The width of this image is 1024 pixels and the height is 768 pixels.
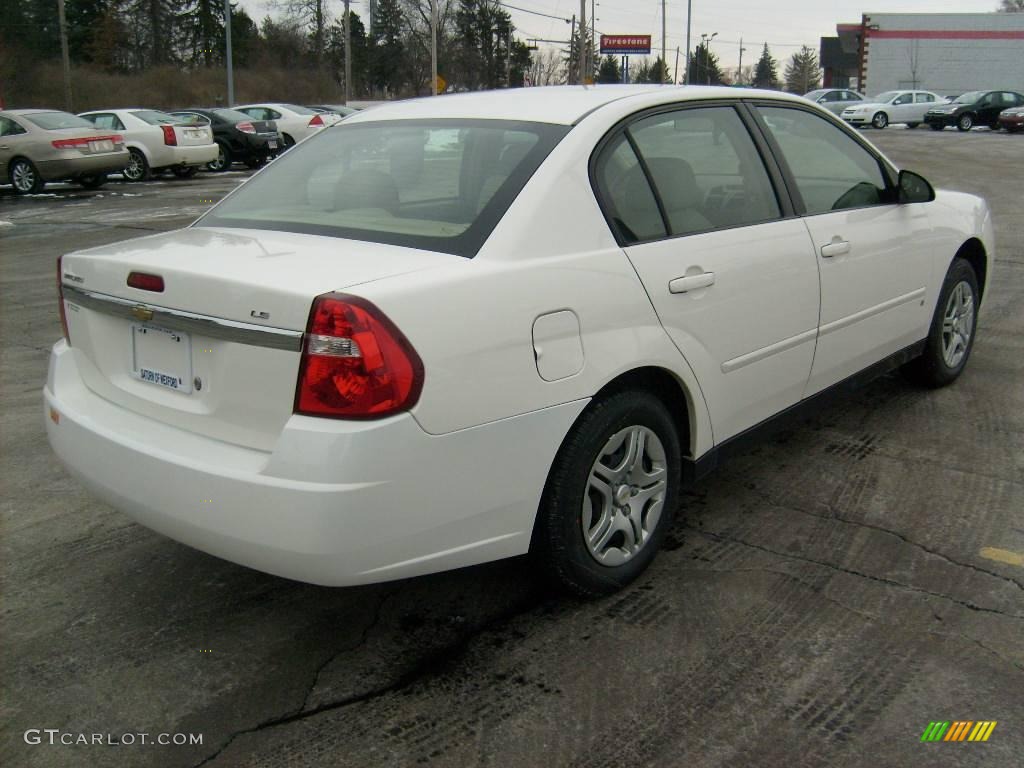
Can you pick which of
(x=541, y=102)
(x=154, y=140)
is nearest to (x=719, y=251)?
(x=541, y=102)

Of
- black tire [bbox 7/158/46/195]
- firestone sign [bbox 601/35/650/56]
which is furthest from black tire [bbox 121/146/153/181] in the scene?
firestone sign [bbox 601/35/650/56]

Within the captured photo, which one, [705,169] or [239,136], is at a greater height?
[239,136]

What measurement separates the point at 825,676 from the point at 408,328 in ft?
5.06

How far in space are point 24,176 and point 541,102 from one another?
16.9 meters

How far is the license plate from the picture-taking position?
2.71 metres

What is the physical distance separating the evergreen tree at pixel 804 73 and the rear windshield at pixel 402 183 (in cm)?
11800

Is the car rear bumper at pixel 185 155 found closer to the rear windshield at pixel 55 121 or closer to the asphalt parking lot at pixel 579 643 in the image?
the rear windshield at pixel 55 121

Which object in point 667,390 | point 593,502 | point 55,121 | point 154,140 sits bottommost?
point 593,502

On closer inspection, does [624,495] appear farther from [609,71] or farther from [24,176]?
[609,71]

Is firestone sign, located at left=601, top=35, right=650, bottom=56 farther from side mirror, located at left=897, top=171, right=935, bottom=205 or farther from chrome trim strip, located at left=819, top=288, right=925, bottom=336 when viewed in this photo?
chrome trim strip, located at left=819, top=288, right=925, bottom=336

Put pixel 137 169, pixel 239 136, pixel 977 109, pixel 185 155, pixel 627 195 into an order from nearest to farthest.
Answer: pixel 627 195 → pixel 185 155 → pixel 137 169 → pixel 239 136 → pixel 977 109

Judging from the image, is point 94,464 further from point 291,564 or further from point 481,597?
point 481,597

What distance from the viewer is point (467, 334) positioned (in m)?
2.53

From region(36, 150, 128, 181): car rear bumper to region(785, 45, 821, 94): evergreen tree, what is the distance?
349 ft
